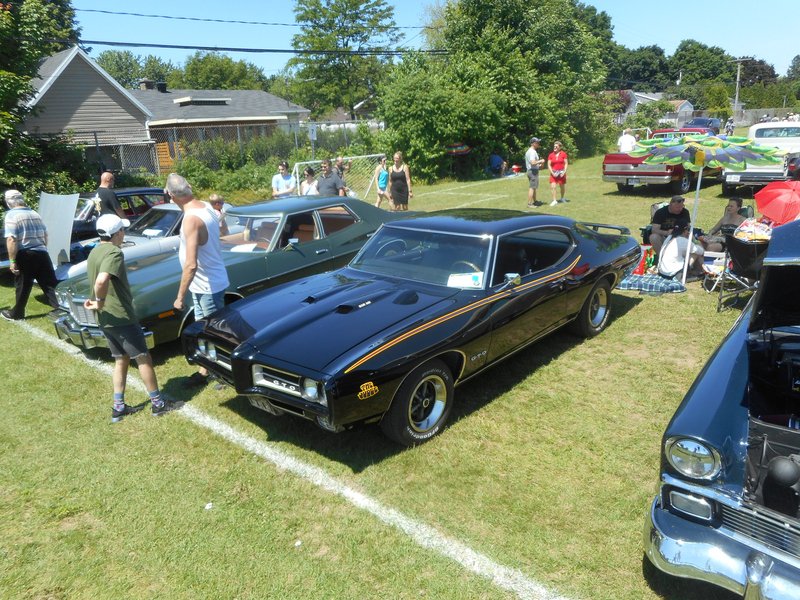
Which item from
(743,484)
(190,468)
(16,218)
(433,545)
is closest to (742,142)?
(743,484)

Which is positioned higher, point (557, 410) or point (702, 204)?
point (702, 204)

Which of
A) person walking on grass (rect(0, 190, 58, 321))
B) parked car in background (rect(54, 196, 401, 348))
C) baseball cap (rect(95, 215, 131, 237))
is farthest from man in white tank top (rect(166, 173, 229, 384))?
person walking on grass (rect(0, 190, 58, 321))

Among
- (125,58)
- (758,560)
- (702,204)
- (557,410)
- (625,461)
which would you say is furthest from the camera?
(125,58)

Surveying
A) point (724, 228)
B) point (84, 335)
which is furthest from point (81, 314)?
point (724, 228)

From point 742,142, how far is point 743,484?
6.26 metres

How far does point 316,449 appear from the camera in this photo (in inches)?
168

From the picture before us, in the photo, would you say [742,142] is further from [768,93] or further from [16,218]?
[768,93]

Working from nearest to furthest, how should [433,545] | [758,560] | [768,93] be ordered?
[758,560]
[433,545]
[768,93]

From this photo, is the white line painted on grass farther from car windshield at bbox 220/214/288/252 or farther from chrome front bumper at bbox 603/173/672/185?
chrome front bumper at bbox 603/173/672/185

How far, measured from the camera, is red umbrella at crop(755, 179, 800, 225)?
6875 mm

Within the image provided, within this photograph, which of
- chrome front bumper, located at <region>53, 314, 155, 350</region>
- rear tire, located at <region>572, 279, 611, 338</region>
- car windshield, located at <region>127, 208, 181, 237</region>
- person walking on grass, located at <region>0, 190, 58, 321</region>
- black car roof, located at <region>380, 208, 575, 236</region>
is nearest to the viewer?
black car roof, located at <region>380, 208, 575, 236</region>

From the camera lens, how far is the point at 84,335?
5.75m

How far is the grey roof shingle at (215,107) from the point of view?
115 ft

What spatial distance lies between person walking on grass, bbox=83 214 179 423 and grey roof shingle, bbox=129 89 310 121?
107ft
